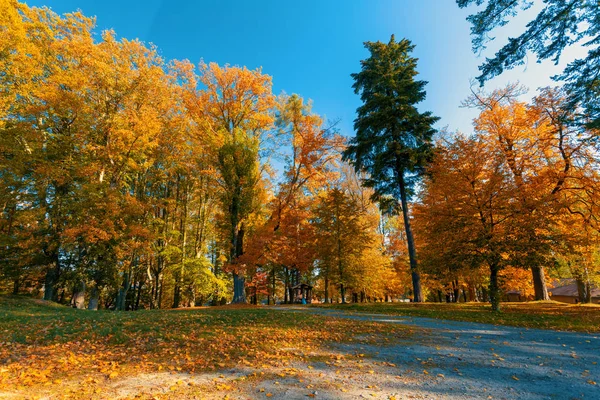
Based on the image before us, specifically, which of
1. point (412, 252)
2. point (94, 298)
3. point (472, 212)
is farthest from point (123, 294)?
point (472, 212)

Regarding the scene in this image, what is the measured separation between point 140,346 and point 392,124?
56.9 ft

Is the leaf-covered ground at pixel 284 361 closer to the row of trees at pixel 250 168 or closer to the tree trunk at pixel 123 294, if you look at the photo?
the row of trees at pixel 250 168

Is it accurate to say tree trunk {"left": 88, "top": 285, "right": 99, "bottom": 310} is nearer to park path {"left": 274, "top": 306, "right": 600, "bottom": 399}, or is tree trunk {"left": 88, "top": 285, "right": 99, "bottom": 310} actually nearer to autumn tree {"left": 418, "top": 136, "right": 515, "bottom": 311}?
park path {"left": 274, "top": 306, "right": 600, "bottom": 399}

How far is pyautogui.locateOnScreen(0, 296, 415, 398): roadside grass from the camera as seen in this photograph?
4.16 metres

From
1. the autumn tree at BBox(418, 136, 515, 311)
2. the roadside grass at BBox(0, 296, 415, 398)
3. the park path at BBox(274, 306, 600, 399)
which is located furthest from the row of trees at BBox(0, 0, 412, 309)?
the park path at BBox(274, 306, 600, 399)

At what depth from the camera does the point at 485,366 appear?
16.6ft

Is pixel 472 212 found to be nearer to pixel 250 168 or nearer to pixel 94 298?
pixel 250 168

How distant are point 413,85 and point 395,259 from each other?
17.5 meters

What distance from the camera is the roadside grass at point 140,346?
4.16 meters

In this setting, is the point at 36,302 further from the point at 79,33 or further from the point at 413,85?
the point at 413,85

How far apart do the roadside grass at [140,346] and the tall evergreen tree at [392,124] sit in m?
11.4

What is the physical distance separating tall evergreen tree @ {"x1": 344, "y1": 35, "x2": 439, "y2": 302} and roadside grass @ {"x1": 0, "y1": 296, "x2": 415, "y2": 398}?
11.4 m

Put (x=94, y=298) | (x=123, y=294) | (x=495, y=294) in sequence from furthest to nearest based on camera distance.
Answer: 1. (x=123, y=294)
2. (x=94, y=298)
3. (x=495, y=294)

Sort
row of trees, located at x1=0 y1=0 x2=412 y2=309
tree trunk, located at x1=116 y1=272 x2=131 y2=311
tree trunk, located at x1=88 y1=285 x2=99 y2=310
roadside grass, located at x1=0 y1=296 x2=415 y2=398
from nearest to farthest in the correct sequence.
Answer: roadside grass, located at x1=0 y1=296 x2=415 y2=398 → row of trees, located at x1=0 y1=0 x2=412 y2=309 → tree trunk, located at x1=88 y1=285 x2=99 y2=310 → tree trunk, located at x1=116 y1=272 x2=131 y2=311
